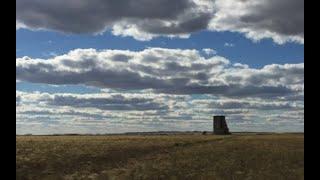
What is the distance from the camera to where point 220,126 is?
639 ft

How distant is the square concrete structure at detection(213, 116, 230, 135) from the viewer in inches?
7624

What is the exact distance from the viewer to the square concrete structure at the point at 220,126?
193650 millimetres

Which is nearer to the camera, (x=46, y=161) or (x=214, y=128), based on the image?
(x=46, y=161)
